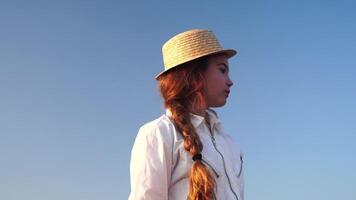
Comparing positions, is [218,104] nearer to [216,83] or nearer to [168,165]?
[216,83]

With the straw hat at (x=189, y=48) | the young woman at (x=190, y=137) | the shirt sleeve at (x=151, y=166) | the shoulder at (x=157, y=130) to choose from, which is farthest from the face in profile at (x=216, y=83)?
the shirt sleeve at (x=151, y=166)

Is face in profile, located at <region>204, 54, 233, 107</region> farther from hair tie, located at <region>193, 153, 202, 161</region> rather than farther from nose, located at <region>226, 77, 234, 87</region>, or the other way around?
hair tie, located at <region>193, 153, 202, 161</region>

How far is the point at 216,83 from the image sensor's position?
434cm

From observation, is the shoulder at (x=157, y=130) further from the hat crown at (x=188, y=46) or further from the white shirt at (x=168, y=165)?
the hat crown at (x=188, y=46)

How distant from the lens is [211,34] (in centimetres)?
463

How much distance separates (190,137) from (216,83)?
569 millimetres

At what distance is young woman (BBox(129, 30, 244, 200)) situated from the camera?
3867 millimetres

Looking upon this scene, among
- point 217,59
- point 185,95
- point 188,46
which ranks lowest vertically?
point 185,95

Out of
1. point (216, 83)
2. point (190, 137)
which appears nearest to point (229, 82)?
point (216, 83)

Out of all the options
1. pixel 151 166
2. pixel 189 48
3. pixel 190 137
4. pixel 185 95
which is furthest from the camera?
pixel 189 48

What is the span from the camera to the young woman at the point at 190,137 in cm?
387

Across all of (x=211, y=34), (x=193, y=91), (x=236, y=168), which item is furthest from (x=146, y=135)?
(x=211, y=34)

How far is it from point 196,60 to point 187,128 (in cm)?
63

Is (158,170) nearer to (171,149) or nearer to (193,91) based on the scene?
(171,149)
